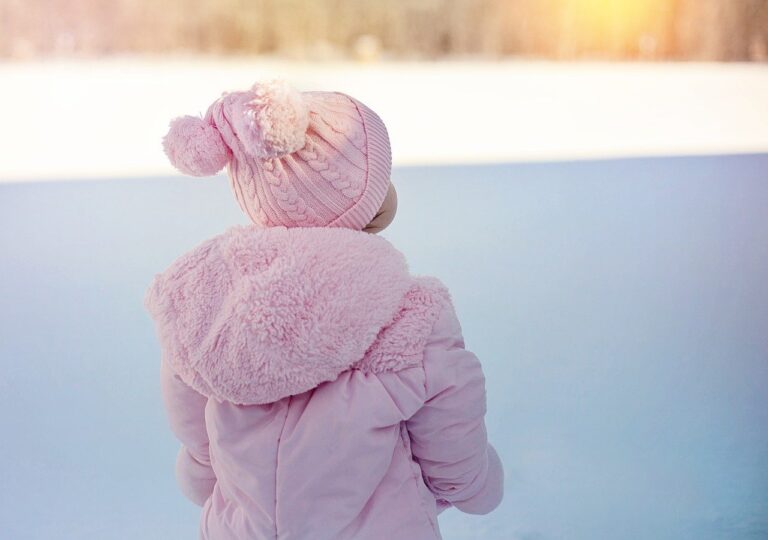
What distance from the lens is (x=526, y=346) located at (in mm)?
1862

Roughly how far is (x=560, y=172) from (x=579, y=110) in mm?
1065

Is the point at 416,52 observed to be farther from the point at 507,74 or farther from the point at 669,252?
the point at 669,252

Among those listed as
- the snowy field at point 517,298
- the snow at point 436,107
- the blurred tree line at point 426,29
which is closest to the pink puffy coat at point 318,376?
the snowy field at point 517,298

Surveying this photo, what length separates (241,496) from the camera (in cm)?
71

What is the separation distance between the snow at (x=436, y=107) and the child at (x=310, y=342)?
269 cm

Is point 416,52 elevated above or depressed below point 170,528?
above

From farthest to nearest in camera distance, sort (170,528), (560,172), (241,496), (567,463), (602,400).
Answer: (560,172)
(602,400)
(567,463)
(170,528)
(241,496)

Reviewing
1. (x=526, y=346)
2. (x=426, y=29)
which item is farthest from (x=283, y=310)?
(x=426, y=29)

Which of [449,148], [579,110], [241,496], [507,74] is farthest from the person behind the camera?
[507,74]

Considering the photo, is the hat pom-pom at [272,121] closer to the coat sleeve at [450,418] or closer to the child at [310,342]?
the child at [310,342]

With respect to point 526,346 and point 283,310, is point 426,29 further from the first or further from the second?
point 283,310

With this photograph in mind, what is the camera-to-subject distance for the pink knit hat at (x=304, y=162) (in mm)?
700

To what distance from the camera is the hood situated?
2.09ft

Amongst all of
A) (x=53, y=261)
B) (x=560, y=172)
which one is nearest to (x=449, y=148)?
(x=560, y=172)
